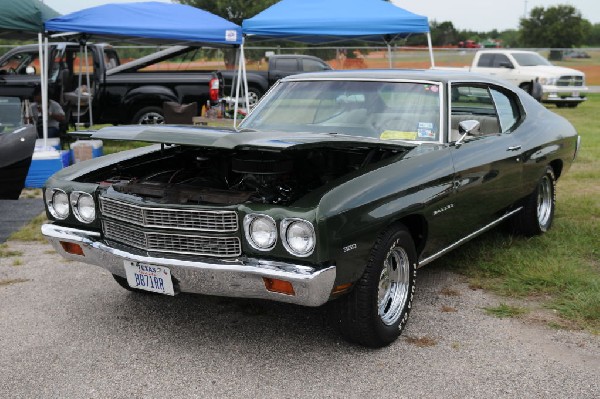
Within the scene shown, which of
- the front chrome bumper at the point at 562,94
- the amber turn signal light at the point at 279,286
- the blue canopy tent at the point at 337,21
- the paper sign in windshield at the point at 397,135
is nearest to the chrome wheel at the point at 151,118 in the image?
the blue canopy tent at the point at 337,21

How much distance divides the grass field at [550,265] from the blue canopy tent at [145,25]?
3831 millimetres

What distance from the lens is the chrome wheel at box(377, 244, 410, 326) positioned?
12.3 ft

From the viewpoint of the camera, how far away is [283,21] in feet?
38.7

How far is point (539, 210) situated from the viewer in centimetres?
598

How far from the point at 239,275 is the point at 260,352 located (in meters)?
0.59

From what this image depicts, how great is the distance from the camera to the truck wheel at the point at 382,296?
136 inches

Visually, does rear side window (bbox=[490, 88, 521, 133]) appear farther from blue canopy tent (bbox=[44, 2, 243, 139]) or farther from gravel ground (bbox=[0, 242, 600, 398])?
blue canopy tent (bbox=[44, 2, 243, 139])

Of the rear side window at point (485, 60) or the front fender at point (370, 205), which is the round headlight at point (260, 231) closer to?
the front fender at point (370, 205)

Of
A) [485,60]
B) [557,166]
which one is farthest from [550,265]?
[485,60]

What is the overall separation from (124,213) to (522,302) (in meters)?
2.62

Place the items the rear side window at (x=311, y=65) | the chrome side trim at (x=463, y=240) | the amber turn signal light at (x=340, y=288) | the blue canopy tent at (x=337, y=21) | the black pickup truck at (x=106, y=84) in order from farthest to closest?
the rear side window at (x=311, y=65) < the black pickup truck at (x=106, y=84) < the blue canopy tent at (x=337, y=21) < the chrome side trim at (x=463, y=240) < the amber turn signal light at (x=340, y=288)

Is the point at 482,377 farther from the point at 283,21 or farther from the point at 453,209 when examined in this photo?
the point at 283,21

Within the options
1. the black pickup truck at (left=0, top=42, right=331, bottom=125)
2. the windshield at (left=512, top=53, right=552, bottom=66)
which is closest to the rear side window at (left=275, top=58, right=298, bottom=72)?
the black pickup truck at (left=0, top=42, right=331, bottom=125)

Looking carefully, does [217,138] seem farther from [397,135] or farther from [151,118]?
[151,118]
